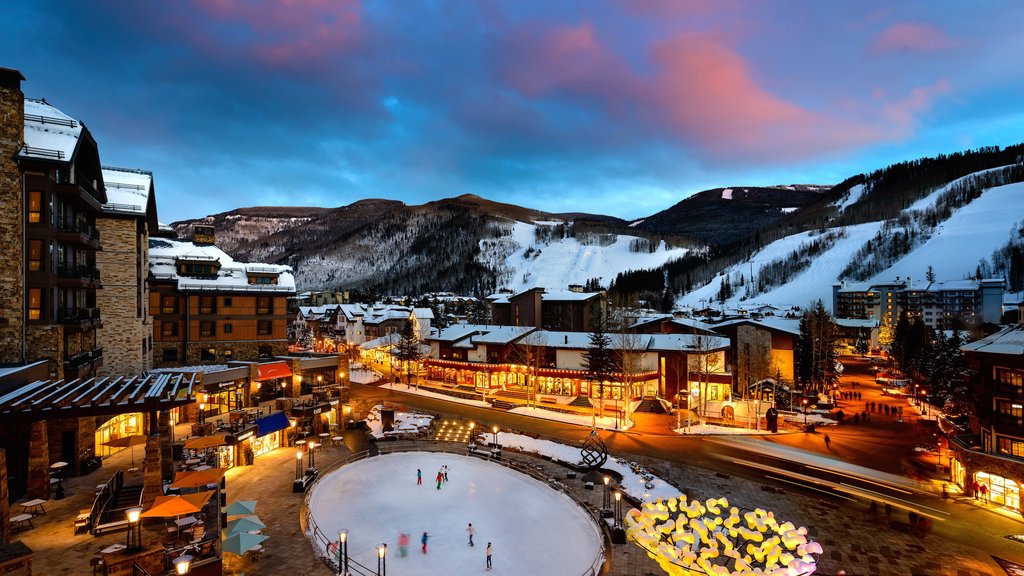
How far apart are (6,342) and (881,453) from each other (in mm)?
52644

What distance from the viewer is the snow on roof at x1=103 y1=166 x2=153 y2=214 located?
32969mm

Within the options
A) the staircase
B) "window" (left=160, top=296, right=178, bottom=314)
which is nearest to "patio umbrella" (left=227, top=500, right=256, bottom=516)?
"window" (left=160, top=296, right=178, bottom=314)

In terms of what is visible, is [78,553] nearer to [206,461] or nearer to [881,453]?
[206,461]

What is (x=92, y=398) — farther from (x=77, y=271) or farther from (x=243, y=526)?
(x=77, y=271)

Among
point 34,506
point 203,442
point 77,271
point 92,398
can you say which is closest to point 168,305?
point 77,271

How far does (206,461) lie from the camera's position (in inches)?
1074

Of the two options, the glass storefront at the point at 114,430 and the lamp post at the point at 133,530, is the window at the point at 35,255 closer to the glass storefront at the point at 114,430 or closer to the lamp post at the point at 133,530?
the glass storefront at the point at 114,430

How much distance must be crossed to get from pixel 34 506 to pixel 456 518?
18.2 metres

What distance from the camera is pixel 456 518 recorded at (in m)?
25.5

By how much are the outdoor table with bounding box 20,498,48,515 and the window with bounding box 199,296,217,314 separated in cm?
2593

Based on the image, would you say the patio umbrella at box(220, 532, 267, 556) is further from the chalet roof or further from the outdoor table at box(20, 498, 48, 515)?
the outdoor table at box(20, 498, 48, 515)

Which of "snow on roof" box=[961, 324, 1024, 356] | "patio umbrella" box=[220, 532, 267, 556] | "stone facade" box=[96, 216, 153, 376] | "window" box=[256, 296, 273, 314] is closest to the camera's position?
"patio umbrella" box=[220, 532, 267, 556]

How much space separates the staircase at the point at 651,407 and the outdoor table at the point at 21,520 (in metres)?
42.2

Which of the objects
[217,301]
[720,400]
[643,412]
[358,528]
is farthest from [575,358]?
[217,301]
